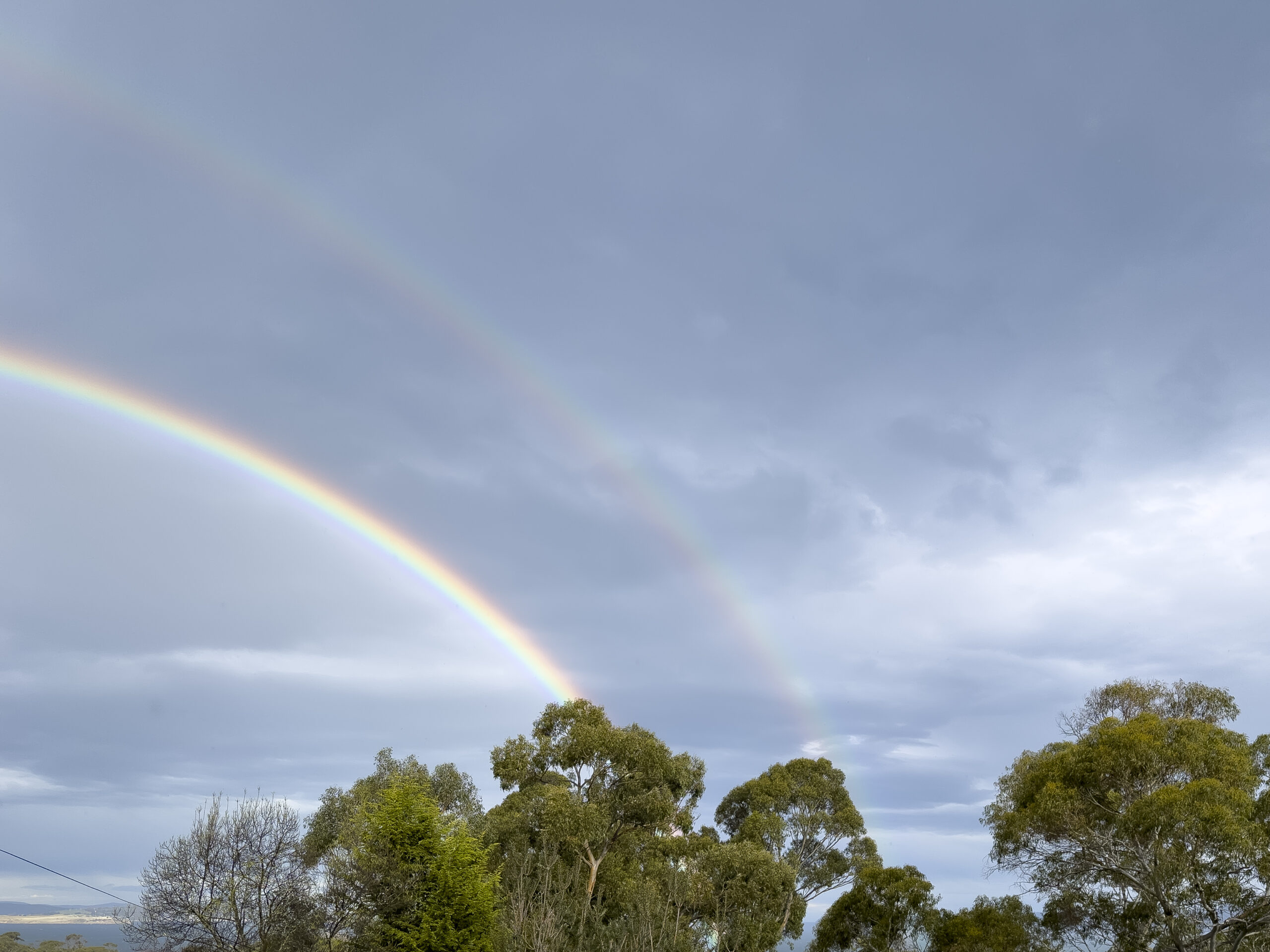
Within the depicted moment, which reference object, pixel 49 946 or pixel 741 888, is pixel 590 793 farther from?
pixel 49 946

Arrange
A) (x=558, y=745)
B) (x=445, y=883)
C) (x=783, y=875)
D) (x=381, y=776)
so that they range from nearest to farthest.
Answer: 1. (x=445, y=883)
2. (x=558, y=745)
3. (x=783, y=875)
4. (x=381, y=776)

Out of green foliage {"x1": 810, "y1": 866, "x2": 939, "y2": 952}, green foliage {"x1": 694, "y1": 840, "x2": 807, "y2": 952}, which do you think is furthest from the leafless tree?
green foliage {"x1": 810, "y1": 866, "x2": 939, "y2": 952}

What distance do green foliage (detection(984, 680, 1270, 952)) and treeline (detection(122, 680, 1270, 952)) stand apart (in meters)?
0.07

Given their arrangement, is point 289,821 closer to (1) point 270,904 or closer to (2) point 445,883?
(1) point 270,904

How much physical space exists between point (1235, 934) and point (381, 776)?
51.3 metres

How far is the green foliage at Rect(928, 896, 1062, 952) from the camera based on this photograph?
39781 mm

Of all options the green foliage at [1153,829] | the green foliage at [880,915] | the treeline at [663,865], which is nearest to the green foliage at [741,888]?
the treeline at [663,865]

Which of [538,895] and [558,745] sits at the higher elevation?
[558,745]

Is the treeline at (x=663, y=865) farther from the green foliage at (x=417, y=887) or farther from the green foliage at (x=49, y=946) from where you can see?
the green foliage at (x=49, y=946)

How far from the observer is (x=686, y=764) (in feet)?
140

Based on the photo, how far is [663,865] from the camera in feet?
142

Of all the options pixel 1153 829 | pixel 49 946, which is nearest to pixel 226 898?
pixel 1153 829

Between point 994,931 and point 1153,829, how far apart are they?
2091 cm

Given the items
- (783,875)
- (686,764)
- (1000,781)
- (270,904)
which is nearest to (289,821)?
(270,904)
